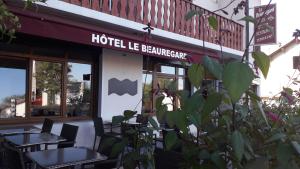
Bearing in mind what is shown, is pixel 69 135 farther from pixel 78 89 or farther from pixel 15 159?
pixel 78 89

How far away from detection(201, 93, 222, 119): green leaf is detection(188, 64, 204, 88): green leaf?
0.38 ft

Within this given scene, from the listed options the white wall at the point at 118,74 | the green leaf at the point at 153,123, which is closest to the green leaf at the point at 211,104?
the green leaf at the point at 153,123

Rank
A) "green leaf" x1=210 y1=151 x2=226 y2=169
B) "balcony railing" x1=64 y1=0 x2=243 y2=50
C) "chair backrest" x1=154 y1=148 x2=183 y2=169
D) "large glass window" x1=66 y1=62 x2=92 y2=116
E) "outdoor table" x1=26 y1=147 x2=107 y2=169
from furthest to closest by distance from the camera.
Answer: "large glass window" x1=66 y1=62 x2=92 y2=116, "balcony railing" x1=64 y1=0 x2=243 y2=50, "outdoor table" x1=26 y1=147 x2=107 y2=169, "chair backrest" x1=154 y1=148 x2=183 y2=169, "green leaf" x1=210 y1=151 x2=226 y2=169

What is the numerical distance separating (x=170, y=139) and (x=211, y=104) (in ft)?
1.04

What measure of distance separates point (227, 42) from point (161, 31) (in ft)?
12.1

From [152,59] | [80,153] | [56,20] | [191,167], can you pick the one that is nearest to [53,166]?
[80,153]

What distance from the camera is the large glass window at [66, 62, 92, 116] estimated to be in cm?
861

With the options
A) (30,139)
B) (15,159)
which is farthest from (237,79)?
(30,139)

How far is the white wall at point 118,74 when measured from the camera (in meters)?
9.17

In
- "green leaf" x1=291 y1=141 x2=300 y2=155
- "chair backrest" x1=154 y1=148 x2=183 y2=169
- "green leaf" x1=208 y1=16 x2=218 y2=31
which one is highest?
"green leaf" x1=208 y1=16 x2=218 y2=31

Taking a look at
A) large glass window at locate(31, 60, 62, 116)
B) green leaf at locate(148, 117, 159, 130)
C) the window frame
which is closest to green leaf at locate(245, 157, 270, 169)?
green leaf at locate(148, 117, 159, 130)

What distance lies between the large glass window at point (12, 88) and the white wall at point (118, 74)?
2.17 meters

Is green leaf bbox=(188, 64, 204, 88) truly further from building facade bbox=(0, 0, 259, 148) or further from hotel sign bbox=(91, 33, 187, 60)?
hotel sign bbox=(91, 33, 187, 60)

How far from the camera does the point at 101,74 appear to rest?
9.09 m
